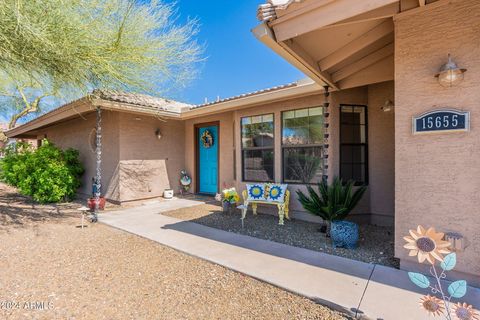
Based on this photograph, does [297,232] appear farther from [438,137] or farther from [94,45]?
[94,45]

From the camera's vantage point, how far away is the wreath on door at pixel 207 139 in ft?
29.6

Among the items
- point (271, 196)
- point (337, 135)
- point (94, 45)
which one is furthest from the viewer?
point (271, 196)

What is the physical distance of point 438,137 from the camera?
10.0 ft

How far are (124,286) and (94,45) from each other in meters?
4.39

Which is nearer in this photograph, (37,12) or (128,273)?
(128,273)

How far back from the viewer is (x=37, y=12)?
421 centimetres

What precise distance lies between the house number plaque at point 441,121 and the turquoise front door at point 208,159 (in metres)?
6.50

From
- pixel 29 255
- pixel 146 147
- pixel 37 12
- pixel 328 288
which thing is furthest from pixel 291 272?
pixel 146 147

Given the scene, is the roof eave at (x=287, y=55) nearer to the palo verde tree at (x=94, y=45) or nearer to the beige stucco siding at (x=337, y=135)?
the beige stucco siding at (x=337, y=135)

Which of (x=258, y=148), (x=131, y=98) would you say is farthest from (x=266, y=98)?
(x=131, y=98)

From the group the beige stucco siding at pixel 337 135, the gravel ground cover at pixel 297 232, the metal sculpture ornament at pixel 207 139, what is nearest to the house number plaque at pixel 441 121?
the gravel ground cover at pixel 297 232

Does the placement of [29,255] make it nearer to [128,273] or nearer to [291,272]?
[128,273]

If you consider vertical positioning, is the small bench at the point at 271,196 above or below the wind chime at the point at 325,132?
below

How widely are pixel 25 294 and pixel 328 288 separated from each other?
11.4ft
